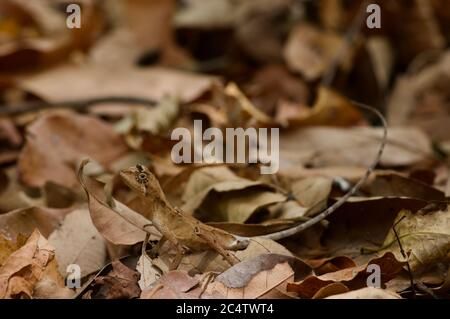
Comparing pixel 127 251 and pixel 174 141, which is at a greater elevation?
pixel 174 141

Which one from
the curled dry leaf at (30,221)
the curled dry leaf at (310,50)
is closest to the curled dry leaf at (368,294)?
the curled dry leaf at (30,221)

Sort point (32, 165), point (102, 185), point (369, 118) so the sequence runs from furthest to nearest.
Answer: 1. point (369, 118)
2. point (32, 165)
3. point (102, 185)

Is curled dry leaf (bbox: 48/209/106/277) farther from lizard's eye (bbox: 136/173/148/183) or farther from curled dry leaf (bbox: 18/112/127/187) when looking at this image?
curled dry leaf (bbox: 18/112/127/187)

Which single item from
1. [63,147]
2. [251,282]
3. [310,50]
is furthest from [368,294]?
[310,50]

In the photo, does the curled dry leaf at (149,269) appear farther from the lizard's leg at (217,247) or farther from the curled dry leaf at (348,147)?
the curled dry leaf at (348,147)

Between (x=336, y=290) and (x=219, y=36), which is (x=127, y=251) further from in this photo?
(x=219, y=36)
